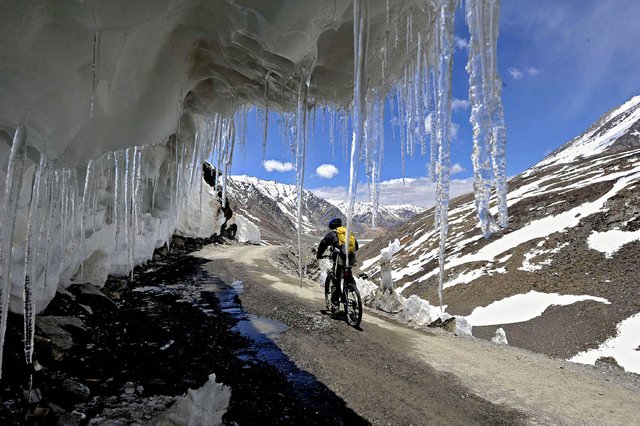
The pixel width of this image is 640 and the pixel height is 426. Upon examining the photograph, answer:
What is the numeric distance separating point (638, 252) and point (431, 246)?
25266 millimetres

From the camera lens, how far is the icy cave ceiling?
3.98m

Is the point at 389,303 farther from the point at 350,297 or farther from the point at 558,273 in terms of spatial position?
the point at 558,273

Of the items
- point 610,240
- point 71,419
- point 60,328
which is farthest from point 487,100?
point 610,240

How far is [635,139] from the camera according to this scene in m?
164

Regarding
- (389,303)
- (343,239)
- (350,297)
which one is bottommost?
(389,303)

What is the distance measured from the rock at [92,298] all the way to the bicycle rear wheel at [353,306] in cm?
571

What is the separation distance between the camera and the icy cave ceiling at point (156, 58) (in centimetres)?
398

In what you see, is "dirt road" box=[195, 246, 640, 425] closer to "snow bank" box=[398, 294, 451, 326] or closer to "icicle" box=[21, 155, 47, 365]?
"snow bank" box=[398, 294, 451, 326]

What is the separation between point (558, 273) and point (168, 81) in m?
32.6

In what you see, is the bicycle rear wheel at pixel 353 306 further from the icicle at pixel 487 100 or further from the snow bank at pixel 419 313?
the icicle at pixel 487 100

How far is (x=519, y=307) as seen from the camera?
2686 cm

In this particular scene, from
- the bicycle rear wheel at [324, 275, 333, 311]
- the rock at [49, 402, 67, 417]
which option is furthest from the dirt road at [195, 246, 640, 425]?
the rock at [49, 402, 67, 417]

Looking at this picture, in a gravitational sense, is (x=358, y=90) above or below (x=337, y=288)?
above

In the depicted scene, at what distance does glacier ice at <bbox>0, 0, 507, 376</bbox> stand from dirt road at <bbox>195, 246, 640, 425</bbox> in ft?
6.73
